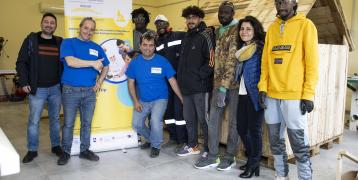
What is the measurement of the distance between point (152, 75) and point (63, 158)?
1.36m

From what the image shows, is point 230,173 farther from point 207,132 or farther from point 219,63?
point 219,63

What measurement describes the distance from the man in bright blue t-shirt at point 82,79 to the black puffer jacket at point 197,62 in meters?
0.95

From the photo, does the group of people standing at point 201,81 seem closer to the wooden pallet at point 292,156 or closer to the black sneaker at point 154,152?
the black sneaker at point 154,152

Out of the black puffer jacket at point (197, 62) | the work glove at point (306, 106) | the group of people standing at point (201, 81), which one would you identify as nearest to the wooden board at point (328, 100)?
the group of people standing at point (201, 81)

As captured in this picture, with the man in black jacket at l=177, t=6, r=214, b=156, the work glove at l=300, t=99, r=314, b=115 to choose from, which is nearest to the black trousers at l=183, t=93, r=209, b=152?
the man in black jacket at l=177, t=6, r=214, b=156

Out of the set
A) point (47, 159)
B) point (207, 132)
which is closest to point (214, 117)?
point (207, 132)

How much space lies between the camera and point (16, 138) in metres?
4.39

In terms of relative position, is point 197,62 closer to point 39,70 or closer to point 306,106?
point 306,106

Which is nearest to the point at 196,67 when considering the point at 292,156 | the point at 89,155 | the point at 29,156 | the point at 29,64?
the point at 292,156

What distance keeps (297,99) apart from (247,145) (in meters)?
0.80

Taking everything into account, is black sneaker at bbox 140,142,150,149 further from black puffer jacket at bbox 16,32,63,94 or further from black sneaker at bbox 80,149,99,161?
black puffer jacket at bbox 16,32,63,94

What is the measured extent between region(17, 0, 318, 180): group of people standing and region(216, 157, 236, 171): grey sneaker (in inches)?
0.4

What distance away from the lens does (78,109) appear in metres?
3.46

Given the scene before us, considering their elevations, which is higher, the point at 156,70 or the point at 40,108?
the point at 156,70
